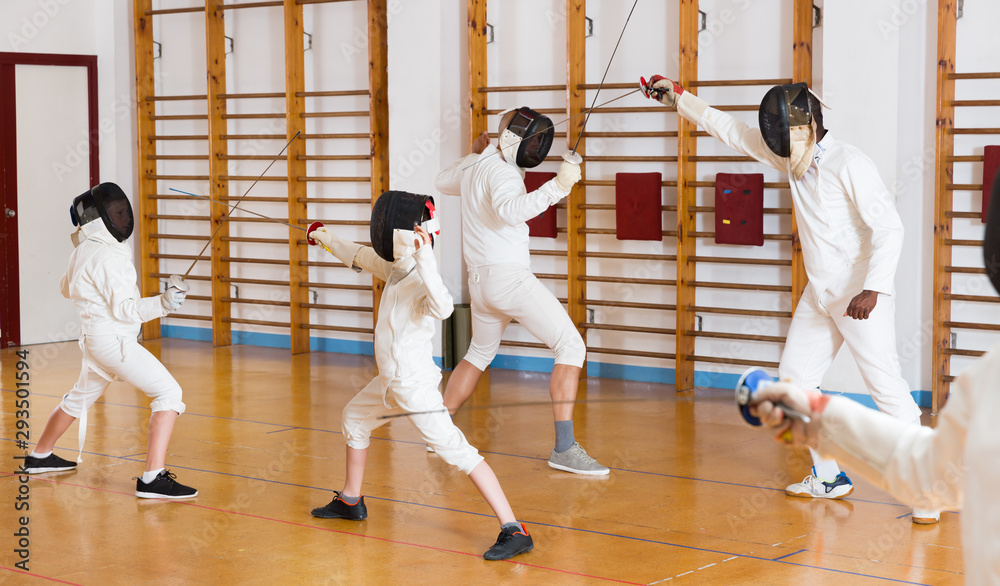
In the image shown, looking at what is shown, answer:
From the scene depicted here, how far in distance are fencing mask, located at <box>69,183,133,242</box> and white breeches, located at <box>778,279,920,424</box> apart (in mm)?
2364

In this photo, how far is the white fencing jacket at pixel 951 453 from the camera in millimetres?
1309

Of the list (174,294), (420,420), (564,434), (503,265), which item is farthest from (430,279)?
(564,434)

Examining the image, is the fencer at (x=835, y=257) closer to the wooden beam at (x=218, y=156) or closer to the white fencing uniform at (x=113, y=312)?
the white fencing uniform at (x=113, y=312)

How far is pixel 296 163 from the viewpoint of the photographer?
287 inches

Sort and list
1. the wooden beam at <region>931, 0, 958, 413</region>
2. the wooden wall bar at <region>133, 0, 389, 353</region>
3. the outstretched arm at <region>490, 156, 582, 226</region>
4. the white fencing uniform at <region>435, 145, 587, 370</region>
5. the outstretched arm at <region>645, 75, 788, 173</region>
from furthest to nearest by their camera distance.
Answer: the wooden wall bar at <region>133, 0, 389, 353</region>, the wooden beam at <region>931, 0, 958, 413</region>, the white fencing uniform at <region>435, 145, 587, 370</region>, the outstretched arm at <region>490, 156, 582, 226</region>, the outstretched arm at <region>645, 75, 788, 173</region>

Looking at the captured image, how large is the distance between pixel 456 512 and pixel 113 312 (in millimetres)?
1395

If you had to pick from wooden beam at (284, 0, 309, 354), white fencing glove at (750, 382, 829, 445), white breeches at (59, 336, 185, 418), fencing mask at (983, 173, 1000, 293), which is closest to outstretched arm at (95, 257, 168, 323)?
white breeches at (59, 336, 185, 418)

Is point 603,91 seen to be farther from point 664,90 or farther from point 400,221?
point 400,221

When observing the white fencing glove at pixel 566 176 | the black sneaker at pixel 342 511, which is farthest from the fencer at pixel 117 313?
the white fencing glove at pixel 566 176

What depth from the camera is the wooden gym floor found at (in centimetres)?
293

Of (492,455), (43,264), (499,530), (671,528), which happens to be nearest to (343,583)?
(499,530)

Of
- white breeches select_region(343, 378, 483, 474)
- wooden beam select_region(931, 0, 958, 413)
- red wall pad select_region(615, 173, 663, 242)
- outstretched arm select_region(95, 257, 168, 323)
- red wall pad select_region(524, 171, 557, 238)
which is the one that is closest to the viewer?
white breeches select_region(343, 378, 483, 474)

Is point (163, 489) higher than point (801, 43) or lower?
lower

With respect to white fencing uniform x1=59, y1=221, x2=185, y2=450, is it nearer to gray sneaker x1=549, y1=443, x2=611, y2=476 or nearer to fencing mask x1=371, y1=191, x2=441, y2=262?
fencing mask x1=371, y1=191, x2=441, y2=262
